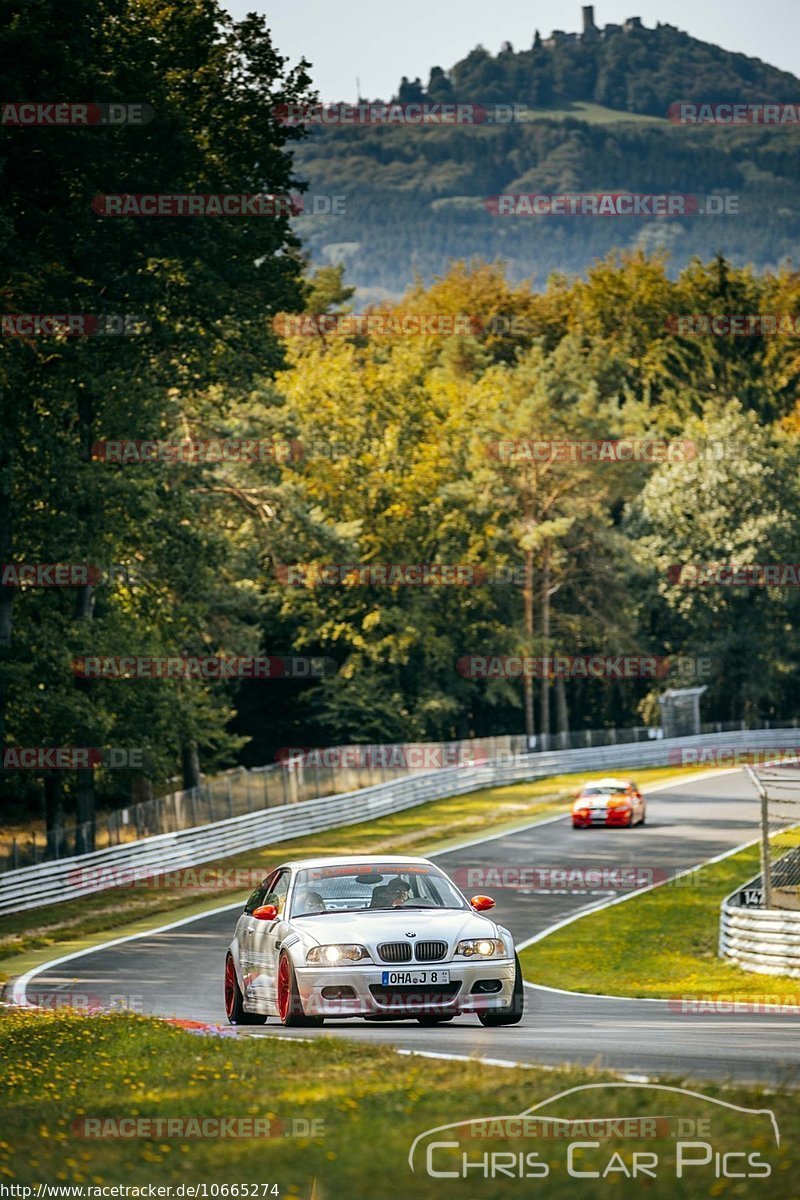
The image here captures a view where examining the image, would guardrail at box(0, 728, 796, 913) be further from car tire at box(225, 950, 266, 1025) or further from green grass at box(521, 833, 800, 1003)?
car tire at box(225, 950, 266, 1025)

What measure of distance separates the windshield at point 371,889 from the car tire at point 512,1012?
0.79 m

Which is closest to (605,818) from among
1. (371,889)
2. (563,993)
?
(563,993)

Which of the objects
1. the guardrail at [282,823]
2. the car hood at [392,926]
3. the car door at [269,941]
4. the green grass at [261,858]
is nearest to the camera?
the car hood at [392,926]

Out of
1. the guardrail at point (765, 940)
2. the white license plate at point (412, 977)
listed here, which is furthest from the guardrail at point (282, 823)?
the white license plate at point (412, 977)

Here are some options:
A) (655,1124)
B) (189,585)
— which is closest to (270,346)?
(189,585)

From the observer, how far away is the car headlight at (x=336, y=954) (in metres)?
13.6

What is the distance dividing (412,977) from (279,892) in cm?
200

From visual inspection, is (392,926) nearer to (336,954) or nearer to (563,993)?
(336,954)

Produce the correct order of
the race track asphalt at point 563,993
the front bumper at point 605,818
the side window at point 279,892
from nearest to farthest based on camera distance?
the race track asphalt at point 563,993, the side window at point 279,892, the front bumper at point 605,818

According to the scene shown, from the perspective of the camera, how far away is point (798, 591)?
8219cm

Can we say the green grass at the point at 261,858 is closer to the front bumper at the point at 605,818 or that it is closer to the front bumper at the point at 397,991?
the front bumper at the point at 605,818

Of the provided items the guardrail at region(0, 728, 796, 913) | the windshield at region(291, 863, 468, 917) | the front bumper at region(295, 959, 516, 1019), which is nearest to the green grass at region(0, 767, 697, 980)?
the guardrail at region(0, 728, 796, 913)

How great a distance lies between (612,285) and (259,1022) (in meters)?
98.8

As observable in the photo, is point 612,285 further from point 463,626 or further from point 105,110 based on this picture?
point 105,110
